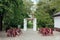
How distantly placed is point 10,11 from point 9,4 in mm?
1156

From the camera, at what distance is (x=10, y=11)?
71.7ft

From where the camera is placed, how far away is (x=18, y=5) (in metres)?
24.0

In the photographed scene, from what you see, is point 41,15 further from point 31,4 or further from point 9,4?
point 9,4

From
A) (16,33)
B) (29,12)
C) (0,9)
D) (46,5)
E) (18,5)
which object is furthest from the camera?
(29,12)

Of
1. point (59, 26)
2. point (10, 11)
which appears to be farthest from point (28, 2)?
point (10, 11)

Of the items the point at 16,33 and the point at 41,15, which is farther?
Result: the point at 41,15

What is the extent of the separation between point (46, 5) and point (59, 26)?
1220 centimetres

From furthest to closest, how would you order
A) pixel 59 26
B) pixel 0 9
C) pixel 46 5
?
1. pixel 46 5
2. pixel 59 26
3. pixel 0 9

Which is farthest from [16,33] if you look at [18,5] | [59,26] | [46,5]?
[46,5]

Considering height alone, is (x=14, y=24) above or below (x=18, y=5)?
below

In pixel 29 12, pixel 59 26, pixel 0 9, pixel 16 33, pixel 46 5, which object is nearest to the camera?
pixel 0 9

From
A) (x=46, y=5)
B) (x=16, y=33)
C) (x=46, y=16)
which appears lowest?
(x=16, y=33)

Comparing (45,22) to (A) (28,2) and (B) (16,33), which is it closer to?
(A) (28,2)

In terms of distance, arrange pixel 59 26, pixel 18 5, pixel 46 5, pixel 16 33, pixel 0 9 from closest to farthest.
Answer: pixel 0 9
pixel 18 5
pixel 16 33
pixel 59 26
pixel 46 5
